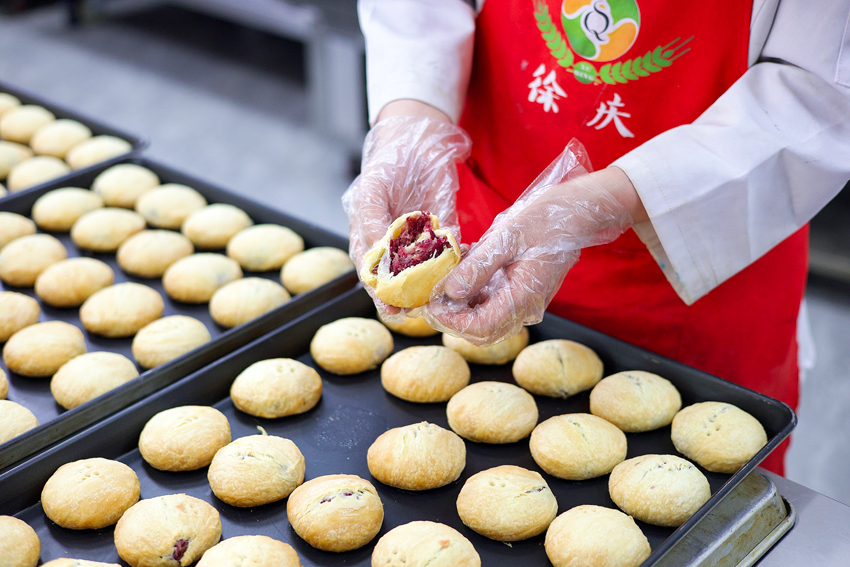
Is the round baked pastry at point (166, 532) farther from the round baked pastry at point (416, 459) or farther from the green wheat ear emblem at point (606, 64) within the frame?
the green wheat ear emblem at point (606, 64)

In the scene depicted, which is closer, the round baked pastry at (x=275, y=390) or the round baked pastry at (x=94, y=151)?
the round baked pastry at (x=275, y=390)

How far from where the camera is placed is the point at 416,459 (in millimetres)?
1266

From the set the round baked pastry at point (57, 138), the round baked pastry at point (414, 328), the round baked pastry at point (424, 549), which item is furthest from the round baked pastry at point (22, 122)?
the round baked pastry at point (424, 549)

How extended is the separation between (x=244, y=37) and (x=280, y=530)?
544 cm

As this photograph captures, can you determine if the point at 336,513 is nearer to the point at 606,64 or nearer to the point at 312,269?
the point at 312,269

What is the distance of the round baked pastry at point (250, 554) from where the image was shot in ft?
3.53

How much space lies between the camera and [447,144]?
1606 mm

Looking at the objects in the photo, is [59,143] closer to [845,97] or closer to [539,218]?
[539,218]

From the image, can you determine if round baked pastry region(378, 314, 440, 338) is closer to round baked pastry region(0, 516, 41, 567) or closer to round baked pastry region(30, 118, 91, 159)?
round baked pastry region(0, 516, 41, 567)

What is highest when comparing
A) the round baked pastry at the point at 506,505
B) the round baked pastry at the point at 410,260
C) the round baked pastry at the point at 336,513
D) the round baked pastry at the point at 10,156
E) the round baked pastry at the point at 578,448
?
the round baked pastry at the point at 410,260

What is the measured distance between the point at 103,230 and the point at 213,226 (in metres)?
0.32

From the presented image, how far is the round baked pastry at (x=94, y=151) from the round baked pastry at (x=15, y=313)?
2.54 feet

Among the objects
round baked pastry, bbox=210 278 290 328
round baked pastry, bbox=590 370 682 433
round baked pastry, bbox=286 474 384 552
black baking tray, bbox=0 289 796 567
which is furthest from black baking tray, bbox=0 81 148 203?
round baked pastry, bbox=590 370 682 433

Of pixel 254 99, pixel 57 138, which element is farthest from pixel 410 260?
pixel 254 99
